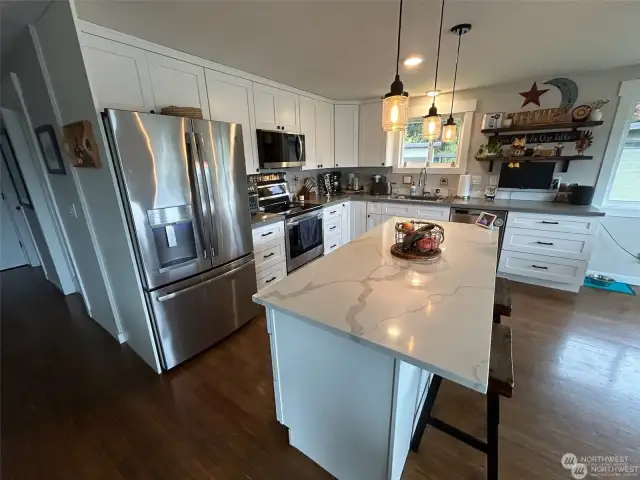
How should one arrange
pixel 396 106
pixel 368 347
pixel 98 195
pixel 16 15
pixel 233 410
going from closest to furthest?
1. pixel 368 347
2. pixel 396 106
3. pixel 16 15
4. pixel 233 410
5. pixel 98 195

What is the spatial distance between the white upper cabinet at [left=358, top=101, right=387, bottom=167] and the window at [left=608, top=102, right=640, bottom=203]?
8.59 ft

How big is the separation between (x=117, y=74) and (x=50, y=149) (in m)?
0.98

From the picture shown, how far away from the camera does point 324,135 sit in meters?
3.94

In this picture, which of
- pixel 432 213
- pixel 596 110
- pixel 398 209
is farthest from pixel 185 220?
pixel 596 110

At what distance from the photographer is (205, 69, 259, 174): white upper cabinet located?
7.80 feet

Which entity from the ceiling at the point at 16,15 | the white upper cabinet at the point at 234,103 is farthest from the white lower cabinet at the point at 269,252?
the ceiling at the point at 16,15

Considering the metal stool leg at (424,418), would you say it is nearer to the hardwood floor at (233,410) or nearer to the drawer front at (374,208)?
the hardwood floor at (233,410)

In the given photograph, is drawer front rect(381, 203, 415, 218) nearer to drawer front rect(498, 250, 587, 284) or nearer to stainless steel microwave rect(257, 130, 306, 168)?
drawer front rect(498, 250, 587, 284)

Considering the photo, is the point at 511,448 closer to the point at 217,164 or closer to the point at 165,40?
the point at 217,164

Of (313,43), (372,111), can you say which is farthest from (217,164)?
(372,111)

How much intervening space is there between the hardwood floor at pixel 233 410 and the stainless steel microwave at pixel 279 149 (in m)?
1.76

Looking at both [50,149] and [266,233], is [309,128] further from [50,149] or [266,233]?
[50,149]

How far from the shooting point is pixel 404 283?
1.28m

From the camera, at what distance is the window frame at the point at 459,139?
354 centimetres
